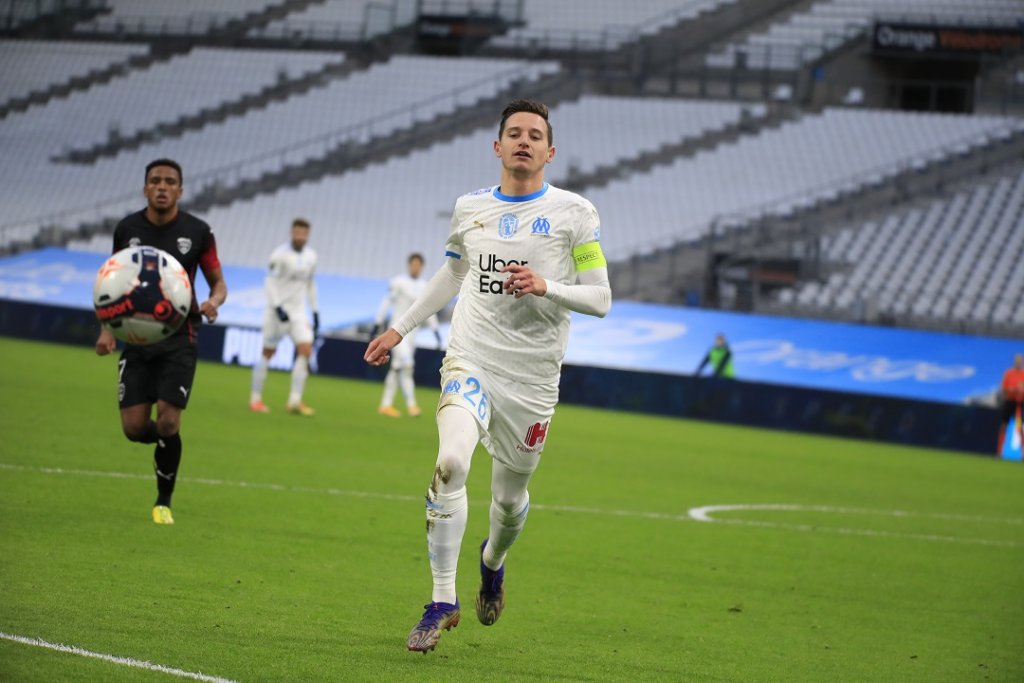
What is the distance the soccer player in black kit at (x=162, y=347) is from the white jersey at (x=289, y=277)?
401 inches

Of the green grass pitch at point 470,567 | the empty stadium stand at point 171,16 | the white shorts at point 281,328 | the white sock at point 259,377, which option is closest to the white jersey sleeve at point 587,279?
the green grass pitch at point 470,567

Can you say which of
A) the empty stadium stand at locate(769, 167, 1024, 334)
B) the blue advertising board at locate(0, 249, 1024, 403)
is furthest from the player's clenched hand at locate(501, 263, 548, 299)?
the empty stadium stand at locate(769, 167, 1024, 334)

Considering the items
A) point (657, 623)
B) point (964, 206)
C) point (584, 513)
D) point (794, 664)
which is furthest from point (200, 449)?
point (964, 206)

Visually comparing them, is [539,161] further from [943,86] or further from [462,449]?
[943,86]

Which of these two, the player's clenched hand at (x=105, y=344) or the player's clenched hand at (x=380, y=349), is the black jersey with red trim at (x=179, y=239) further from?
the player's clenched hand at (x=380, y=349)

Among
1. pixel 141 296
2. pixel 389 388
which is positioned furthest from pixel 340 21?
pixel 141 296

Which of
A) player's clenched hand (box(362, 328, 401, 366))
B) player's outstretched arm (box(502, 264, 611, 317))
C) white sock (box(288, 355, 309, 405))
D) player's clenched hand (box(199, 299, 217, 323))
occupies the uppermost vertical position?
player's outstretched arm (box(502, 264, 611, 317))

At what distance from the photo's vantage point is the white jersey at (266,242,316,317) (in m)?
19.5

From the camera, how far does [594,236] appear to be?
687 cm

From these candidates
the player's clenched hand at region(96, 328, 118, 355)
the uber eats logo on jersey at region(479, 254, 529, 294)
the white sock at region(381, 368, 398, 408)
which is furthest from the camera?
→ the white sock at region(381, 368, 398, 408)

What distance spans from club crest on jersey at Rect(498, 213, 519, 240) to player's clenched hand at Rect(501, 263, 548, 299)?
1.88 feet

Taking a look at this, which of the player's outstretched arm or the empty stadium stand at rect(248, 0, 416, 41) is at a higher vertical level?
the empty stadium stand at rect(248, 0, 416, 41)

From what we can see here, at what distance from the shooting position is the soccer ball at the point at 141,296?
7926 millimetres

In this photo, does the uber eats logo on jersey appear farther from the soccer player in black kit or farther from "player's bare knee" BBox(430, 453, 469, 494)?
the soccer player in black kit
